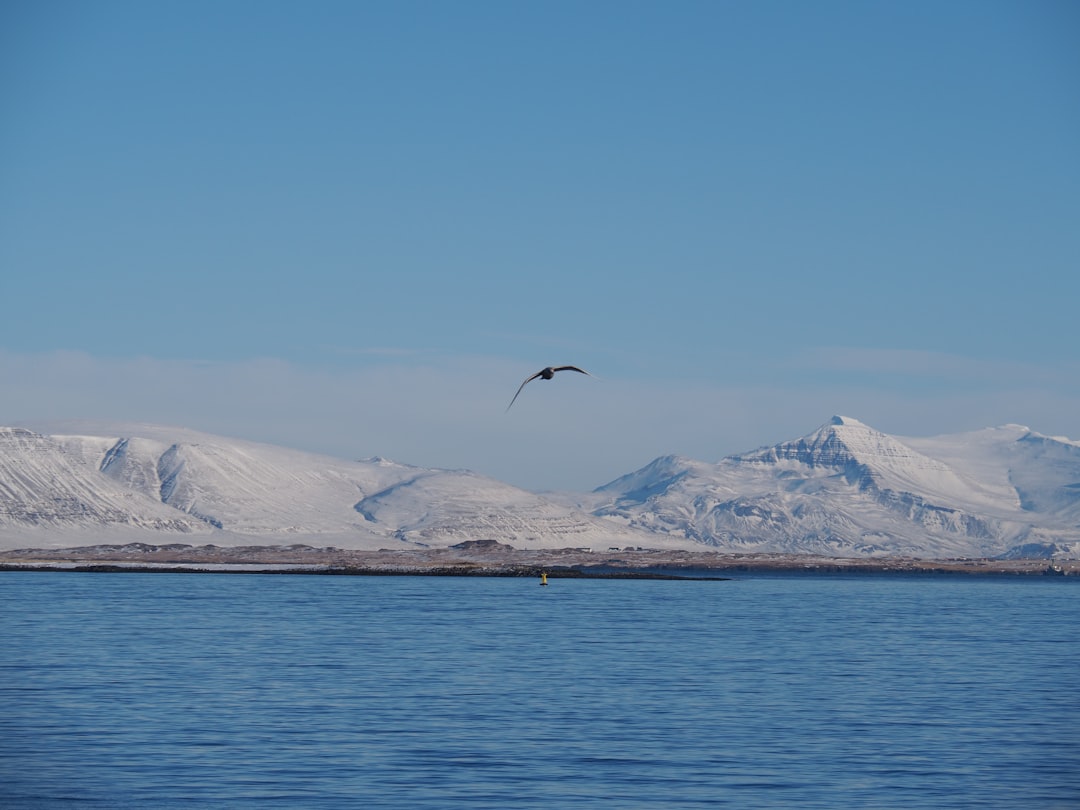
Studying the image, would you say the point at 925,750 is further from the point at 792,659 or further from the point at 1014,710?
the point at 792,659

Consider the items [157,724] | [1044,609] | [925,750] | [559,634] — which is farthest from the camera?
[1044,609]

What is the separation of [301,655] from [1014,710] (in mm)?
33283

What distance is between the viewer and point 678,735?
150 feet

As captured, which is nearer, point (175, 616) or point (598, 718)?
point (598, 718)

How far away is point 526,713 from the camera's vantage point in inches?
1977

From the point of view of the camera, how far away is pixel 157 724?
46.5 metres

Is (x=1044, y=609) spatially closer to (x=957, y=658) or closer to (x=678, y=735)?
(x=957, y=658)

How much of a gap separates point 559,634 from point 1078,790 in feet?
169

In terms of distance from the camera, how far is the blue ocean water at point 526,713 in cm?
3712

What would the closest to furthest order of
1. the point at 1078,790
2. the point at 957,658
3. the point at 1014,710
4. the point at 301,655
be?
1. the point at 1078,790
2. the point at 1014,710
3. the point at 301,655
4. the point at 957,658

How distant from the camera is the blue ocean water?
1462 inches

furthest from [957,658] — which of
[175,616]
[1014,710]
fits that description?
[175,616]

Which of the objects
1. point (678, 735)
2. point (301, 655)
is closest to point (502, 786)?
point (678, 735)

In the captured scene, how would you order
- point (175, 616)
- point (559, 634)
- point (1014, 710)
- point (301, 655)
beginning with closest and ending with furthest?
point (1014, 710)
point (301, 655)
point (559, 634)
point (175, 616)
